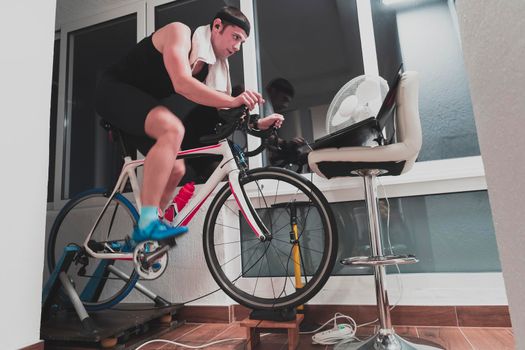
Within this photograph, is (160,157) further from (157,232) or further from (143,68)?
(143,68)

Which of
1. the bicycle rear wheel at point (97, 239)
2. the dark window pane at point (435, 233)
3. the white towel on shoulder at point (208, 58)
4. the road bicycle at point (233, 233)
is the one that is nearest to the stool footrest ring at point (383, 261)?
the road bicycle at point (233, 233)

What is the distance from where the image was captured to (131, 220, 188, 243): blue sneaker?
1.31m

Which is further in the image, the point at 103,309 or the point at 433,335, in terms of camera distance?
the point at 103,309

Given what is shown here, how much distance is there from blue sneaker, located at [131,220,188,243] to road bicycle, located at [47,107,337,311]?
4 centimetres

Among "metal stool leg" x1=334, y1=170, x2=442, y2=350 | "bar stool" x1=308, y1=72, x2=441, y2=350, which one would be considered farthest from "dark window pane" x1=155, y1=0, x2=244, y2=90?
"metal stool leg" x1=334, y1=170, x2=442, y2=350

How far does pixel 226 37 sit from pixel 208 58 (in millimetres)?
163

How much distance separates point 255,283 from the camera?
73.2 inches

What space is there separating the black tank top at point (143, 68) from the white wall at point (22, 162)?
1.03 ft

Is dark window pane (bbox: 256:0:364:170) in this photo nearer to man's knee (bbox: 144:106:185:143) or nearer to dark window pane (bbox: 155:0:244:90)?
dark window pane (bbox: 155:0:244:90)

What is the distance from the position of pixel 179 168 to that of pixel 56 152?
1.53 meters

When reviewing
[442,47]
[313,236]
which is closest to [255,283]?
[313,236]

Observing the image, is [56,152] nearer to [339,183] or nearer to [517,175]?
[339,183]

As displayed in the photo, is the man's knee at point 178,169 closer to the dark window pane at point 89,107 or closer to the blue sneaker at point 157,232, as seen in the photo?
the blue sneaker at point 157,232

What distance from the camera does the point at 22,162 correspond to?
1219 millimetres
